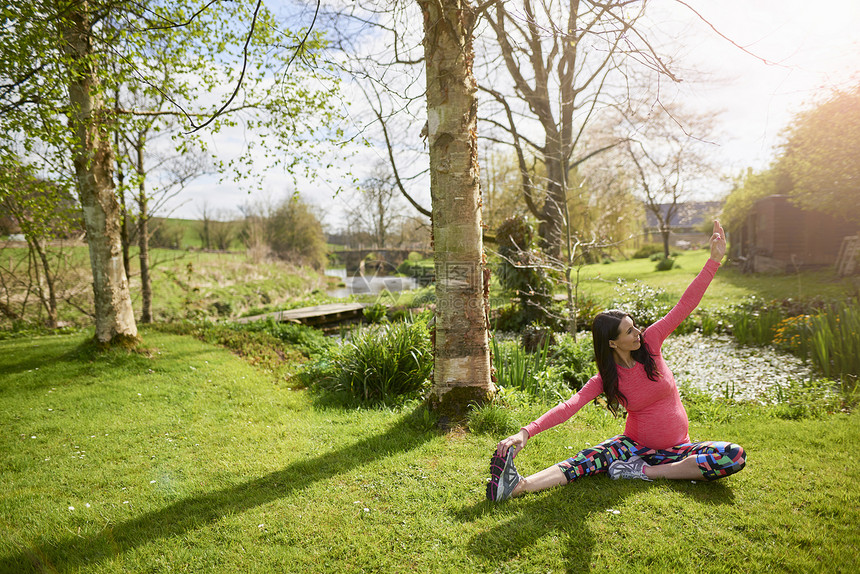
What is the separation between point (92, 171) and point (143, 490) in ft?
16.9

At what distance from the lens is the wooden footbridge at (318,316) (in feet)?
34.7

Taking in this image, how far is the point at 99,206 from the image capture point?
642 cm

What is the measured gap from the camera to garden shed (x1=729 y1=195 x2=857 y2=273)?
1538 cm

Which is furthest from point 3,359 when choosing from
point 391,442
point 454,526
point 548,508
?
point 548,508

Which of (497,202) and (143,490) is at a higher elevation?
(497,202)

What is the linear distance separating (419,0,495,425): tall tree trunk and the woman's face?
4.61 feet

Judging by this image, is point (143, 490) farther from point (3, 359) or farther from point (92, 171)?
point (3, 359)

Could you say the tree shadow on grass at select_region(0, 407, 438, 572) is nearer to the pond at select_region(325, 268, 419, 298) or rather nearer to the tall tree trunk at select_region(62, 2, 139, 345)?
the tall tree trunk at select_region(62, 2, 139, 345)

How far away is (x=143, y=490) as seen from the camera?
3.16 m

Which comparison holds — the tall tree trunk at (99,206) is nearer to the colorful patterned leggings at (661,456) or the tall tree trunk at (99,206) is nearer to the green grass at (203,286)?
the green grass at (203,286)

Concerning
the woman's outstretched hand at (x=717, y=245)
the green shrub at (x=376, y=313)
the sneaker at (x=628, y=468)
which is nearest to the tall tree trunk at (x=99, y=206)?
the green shrub at (x=376, y=313)

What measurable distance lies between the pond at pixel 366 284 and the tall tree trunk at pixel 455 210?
273 inches

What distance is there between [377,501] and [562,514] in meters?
1.13

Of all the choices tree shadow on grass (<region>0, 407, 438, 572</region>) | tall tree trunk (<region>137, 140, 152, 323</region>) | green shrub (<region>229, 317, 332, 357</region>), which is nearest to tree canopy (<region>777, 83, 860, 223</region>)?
tree shadow on grass (<region>0, 407, 438, 572</region>)
